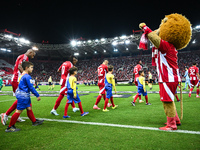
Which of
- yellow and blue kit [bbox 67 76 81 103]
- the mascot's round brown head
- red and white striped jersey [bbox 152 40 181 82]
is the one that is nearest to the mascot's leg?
red and white striped jersey [bbox 152 40 181 82]

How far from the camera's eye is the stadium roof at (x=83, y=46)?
29987 mm

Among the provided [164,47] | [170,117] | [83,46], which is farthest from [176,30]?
[83,46]

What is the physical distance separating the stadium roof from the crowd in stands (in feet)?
7.49

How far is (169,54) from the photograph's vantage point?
2.82m

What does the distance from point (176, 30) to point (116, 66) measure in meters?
37.1

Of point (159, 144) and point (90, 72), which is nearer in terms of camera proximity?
point (159, 144)

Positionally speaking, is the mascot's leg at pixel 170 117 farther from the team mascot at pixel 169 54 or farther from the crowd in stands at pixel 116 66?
the crowd in stands at pixel 116 66

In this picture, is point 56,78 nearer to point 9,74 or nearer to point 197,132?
point 9,74

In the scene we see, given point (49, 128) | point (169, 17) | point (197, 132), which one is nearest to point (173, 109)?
point (197, 132)

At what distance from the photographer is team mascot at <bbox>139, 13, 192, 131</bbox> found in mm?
2725

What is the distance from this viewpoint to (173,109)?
2.75 m

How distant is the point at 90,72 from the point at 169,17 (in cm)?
3832

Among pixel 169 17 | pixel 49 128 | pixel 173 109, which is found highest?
pixel 169 17

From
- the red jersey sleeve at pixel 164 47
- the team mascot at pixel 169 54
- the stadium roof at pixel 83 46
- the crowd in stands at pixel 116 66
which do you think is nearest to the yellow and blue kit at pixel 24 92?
the team mascot at pixel 169 54
